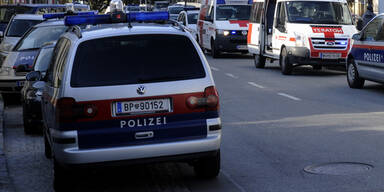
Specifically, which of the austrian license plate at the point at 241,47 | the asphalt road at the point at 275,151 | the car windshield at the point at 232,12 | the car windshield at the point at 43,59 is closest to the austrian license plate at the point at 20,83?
the asphalt road at the point at 275,151

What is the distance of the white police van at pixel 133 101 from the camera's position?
6.99m

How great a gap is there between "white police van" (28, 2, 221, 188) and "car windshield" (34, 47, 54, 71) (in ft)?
16.6

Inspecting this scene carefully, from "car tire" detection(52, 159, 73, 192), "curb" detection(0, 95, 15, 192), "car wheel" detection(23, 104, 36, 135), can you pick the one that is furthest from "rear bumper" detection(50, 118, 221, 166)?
"car wheel" detection(23, 104, 36, 135)

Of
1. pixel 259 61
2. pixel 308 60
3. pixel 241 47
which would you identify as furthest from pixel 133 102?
pixel 241 47

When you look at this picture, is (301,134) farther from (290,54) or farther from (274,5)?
(274,5)

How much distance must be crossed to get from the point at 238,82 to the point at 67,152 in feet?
42.0

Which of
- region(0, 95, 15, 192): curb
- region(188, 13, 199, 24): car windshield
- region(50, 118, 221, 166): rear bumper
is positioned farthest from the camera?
region(188, 13, 199, 24): car windshield

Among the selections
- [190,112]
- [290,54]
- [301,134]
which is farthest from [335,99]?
[190,112]

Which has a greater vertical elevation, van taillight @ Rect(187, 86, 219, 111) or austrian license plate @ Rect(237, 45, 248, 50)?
van taillight @ Rect(187, 86, 219, 111)

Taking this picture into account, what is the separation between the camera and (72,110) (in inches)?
276

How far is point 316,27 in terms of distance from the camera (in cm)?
2139

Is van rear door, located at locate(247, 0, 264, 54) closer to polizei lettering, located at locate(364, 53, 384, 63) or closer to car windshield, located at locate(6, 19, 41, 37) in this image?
car windshield, located at locate(6, 19, 41, 37)

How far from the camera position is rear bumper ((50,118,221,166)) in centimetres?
698

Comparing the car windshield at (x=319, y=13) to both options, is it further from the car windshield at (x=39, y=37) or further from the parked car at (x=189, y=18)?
the parked car at (x=189, y=18)
